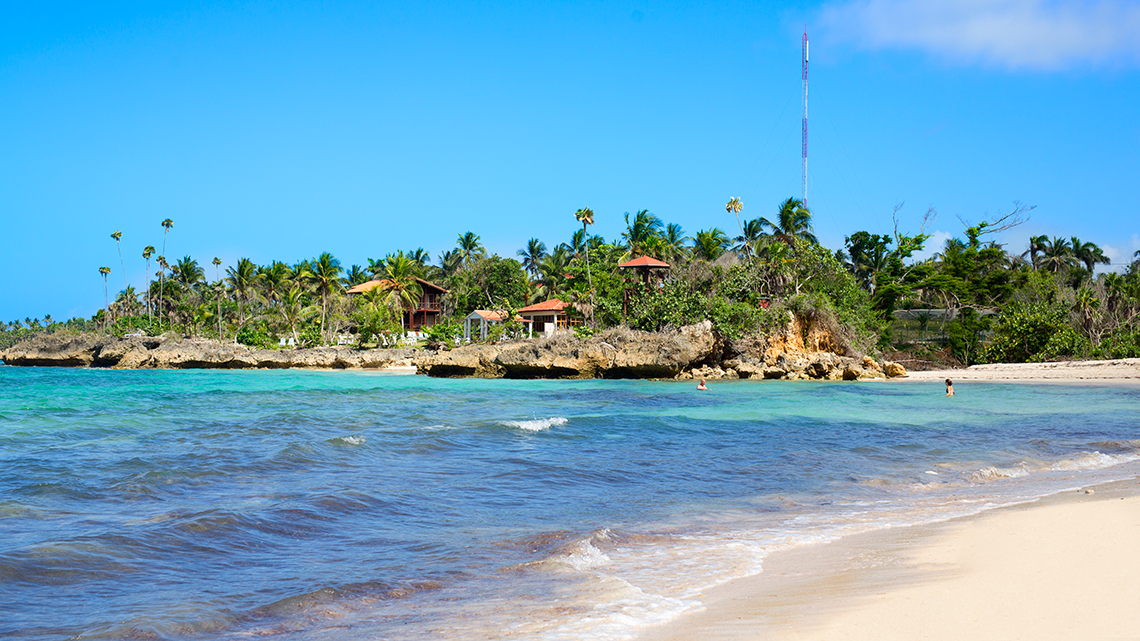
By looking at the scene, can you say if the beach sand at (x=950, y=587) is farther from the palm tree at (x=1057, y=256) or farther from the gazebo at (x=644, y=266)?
the palm tree at (x=1057, y=256)

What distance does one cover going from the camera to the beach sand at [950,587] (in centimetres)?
362

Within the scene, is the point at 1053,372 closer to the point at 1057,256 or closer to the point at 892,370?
the point at 892,370

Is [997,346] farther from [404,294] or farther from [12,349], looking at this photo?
[12,349]

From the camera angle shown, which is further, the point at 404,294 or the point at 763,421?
the point at 404,294

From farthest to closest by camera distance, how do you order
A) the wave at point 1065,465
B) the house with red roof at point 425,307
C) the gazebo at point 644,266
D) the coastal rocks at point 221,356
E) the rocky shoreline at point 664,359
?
the house with red roof at point 425,307 → the coastal rocks at point 221,356 → the gazebo at point 644,266 → the rocky shoreline at point 664,359 → the wave at point 1065,465

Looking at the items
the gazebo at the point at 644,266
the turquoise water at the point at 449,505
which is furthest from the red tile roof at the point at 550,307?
the turquoise water at the point at 449,505

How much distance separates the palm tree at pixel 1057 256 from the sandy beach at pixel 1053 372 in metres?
25.1

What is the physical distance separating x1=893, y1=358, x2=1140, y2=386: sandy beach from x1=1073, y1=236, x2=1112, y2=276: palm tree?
28.6 metres

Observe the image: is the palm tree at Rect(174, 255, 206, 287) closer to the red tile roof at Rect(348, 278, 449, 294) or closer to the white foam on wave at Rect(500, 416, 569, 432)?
the red tile roof at Rect(348, 278, 449, 294)

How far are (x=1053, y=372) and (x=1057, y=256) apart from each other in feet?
95.9

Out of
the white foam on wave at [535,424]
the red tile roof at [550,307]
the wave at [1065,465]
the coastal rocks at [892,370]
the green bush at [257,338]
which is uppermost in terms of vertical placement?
the red tile roof at [550,307]

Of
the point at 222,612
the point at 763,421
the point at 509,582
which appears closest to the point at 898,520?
the point at 509,582

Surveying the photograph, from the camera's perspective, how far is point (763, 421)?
16.2 metres

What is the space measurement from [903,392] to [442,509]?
2311cm
